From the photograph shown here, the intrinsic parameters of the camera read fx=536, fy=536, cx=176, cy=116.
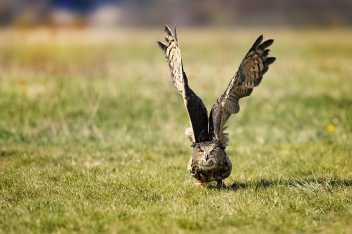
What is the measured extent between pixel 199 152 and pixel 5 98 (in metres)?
7.16

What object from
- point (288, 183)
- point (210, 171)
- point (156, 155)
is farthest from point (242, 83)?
point (156, 155)

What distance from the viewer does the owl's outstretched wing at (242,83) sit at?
6.01m

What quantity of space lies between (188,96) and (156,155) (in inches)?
106

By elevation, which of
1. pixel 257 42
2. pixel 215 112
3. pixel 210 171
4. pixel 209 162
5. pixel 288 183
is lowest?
pixel 288 183

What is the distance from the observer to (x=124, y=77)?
14.8 metres

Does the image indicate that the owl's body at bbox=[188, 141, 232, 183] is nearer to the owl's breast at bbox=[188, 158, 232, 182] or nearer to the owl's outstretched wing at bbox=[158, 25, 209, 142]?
the owl's breast at bbox=[188, 158, 232, 182]

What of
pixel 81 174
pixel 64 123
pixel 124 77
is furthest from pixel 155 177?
pixel 124 77

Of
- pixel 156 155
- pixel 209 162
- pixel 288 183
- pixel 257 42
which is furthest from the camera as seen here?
pixel 156 155

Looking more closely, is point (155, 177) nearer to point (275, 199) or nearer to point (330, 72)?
point (275, 199)

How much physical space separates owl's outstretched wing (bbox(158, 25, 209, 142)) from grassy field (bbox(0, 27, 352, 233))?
2.15 ft

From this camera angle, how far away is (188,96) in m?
5.86

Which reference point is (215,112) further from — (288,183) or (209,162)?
(288,183)

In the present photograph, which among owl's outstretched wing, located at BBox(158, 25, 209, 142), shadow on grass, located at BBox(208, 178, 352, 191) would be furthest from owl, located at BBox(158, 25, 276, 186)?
shadow on grass, located at BBox(208, 178, 352, 191)

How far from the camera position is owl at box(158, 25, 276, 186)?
5.87m
